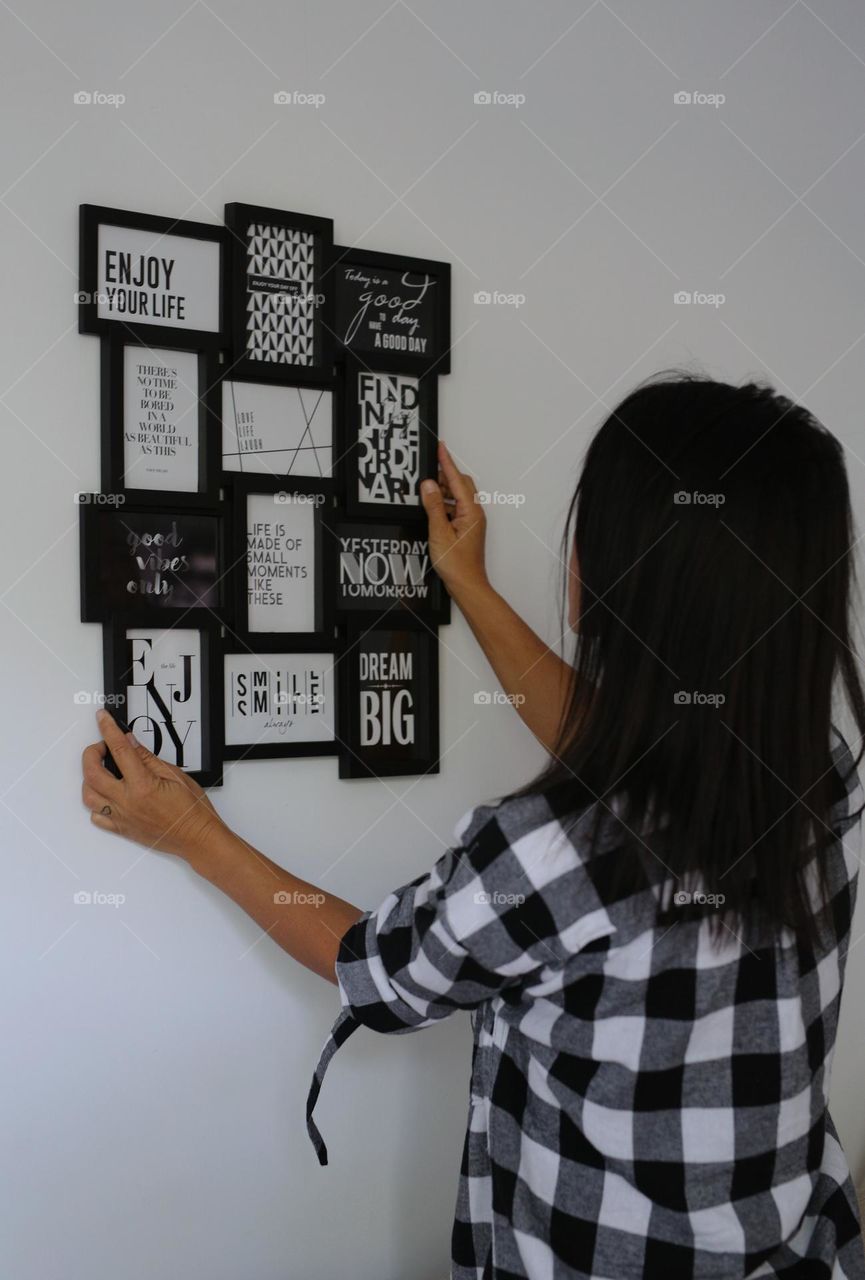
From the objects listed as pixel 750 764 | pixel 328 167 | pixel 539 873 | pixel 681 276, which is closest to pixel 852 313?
pixel 681 276

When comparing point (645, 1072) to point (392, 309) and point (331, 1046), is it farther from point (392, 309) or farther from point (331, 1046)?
point (392, 309)

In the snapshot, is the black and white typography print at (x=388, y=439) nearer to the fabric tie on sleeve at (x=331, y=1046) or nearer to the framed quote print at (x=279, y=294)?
the framed quote print at (x=279, y=294)

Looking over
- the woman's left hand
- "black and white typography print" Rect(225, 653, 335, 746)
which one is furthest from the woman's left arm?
"black and white typography print" Rect(225, 653, 335, 746)

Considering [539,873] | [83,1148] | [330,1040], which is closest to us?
[539,873]

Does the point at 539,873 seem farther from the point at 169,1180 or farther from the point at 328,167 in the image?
the point at 328,167

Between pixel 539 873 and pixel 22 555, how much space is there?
0.59m

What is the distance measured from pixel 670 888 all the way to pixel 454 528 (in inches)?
22.6

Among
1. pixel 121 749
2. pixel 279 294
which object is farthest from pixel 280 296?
pixel 121 749

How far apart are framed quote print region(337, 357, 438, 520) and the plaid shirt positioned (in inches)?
19.7

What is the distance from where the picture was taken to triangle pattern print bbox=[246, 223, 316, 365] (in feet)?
3.96

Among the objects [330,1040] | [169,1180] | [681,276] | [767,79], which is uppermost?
[767,79]

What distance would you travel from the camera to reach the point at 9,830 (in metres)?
1.09

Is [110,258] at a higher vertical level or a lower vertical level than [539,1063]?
higher

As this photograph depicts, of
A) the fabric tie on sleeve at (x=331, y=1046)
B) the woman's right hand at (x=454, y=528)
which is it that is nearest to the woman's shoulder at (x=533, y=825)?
the fabric tie on sleeve at (x=331, y=1046)
